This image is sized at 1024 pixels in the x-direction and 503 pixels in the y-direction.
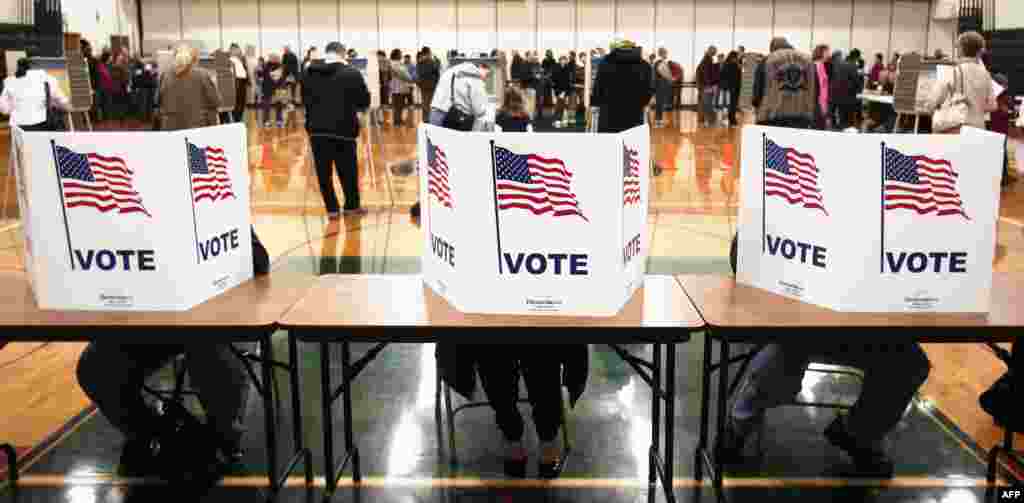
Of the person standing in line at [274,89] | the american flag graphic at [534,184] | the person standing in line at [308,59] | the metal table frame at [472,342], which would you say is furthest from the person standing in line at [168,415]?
the person standing in line at [274,89]

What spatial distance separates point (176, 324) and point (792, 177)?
1861 mm

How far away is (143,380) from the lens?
314 cm

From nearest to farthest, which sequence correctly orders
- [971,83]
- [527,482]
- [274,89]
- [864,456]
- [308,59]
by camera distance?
[527,482]
[864,456]
[971,83]
[308,59]
[274,89]

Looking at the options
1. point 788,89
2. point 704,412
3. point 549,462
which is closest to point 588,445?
point 549,462

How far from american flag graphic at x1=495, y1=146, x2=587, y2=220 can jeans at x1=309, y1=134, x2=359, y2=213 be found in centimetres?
557

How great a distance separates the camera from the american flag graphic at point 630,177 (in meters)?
2.56

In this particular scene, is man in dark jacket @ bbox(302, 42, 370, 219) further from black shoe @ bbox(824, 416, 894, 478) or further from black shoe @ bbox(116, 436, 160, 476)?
black shoe @ bbox(824, 416, 894, 478)

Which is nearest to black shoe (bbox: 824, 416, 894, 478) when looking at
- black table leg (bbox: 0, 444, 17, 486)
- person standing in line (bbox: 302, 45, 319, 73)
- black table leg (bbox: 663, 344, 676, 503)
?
black table leg (bbox: 663, 344, 676, 503)

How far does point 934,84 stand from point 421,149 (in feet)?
23.8

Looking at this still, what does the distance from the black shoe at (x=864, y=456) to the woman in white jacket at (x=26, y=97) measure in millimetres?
8439

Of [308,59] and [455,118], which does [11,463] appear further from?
[308,59]

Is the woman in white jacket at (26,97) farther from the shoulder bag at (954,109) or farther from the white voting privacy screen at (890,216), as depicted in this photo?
the shoulder bag at (954,109)

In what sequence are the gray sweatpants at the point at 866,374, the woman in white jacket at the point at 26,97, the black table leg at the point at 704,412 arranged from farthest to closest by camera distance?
1. the woman in white jacket at the point at 26,97
2. the gray sweatpants at the point at 866,374
3. the black table leg at the point at 704,412

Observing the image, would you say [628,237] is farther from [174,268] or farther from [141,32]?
[141,32]
